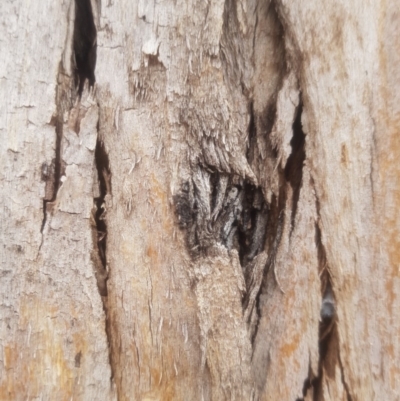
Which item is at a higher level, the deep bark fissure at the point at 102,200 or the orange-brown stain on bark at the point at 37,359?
the deep bark fissure at the point at 102,200

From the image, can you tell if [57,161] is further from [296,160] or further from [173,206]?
[296,160]


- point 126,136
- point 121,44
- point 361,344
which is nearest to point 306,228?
point 361,344

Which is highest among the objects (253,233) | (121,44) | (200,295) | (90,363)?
(121,44)

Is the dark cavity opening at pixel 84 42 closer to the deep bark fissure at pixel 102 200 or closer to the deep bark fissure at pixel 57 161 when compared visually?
the deep bark fissure at pixel 57 161

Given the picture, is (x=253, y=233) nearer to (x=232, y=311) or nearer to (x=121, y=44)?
(x=232, y=311)

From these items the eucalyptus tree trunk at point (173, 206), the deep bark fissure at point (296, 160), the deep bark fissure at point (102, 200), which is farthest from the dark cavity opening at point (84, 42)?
the deep bark fissure at point (296, 160)

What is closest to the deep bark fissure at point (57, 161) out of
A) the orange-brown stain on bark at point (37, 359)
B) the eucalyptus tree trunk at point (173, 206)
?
the eucalyptus tree trunk at point (173, 206)

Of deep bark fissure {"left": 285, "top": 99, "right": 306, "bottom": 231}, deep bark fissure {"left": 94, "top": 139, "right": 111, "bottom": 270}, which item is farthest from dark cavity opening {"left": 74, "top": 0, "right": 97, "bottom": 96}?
deep bark fissure {"left": 285, "top": 99, "right": 306, "bottom": 231}

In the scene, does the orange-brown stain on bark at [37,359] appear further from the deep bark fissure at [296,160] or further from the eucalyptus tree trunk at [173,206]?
the deep bark fissure at [296,160]

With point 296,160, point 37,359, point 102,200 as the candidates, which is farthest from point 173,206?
point 37,359

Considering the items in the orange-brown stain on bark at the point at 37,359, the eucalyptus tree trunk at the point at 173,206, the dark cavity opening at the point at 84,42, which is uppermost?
the dark cavity opening at the point at 84,42
